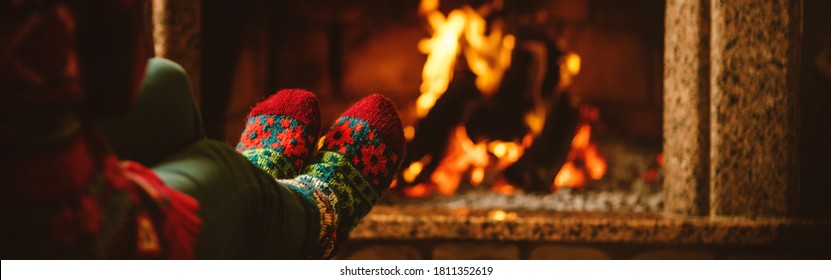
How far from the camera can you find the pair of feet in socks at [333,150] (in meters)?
0.85

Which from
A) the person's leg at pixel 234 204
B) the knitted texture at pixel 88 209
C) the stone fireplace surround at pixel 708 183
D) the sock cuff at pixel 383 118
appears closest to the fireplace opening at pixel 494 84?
the stone fireplace surround at pixel 708 183

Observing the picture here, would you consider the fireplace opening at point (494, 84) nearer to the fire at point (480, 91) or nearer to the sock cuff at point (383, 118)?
the fire at point (480, 91)

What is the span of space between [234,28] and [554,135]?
0.61m

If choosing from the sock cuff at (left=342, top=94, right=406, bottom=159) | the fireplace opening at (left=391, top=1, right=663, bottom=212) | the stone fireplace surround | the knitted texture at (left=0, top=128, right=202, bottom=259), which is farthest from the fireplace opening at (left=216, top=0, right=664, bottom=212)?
Answer: the knitted texture at (left=0, top=128, right=202, bottom=259)

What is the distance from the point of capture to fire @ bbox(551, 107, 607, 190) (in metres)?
1.44

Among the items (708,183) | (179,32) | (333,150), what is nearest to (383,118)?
(333,150)

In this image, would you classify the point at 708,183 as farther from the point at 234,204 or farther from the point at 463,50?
the point at 234,204

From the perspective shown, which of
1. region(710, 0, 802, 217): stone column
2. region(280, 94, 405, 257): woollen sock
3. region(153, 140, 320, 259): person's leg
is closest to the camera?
region(153, 140, 320, 259): person's leg

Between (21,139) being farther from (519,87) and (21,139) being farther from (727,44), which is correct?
(519,87)

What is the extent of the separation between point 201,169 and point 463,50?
927 mm

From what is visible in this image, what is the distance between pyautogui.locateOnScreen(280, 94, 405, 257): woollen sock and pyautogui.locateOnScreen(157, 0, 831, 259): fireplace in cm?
27

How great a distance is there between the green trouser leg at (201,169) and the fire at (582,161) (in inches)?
34.9

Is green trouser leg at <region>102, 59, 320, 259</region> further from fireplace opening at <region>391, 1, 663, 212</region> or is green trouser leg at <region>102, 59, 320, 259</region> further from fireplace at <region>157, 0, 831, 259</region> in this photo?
fireplace opening at <region>391, 1, 663, 212</region>

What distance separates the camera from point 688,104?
117cm
